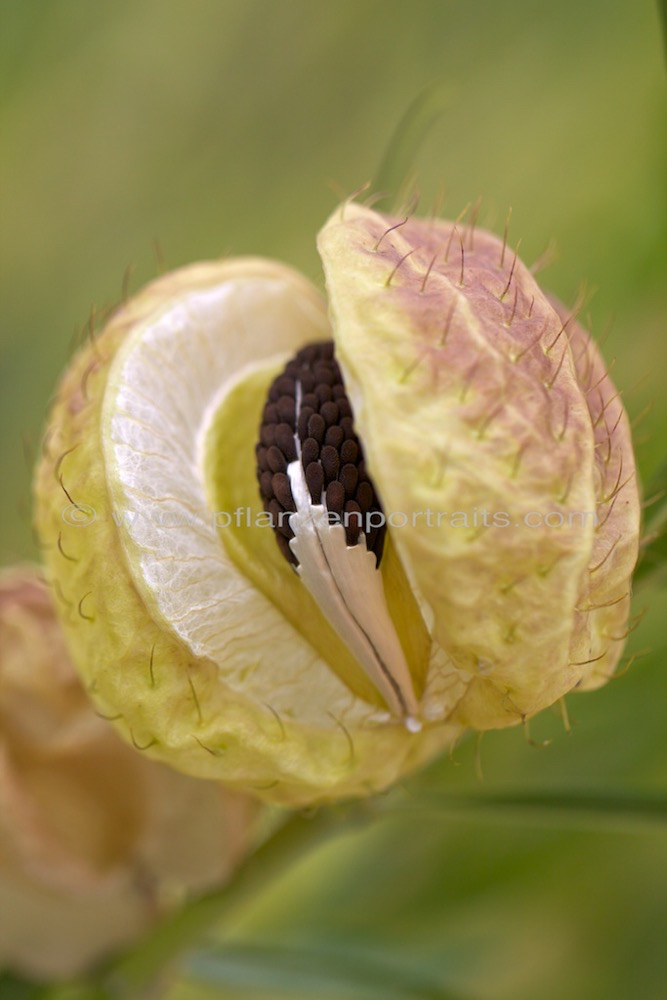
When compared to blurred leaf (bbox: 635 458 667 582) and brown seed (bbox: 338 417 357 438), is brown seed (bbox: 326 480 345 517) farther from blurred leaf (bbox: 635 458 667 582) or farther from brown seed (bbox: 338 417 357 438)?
blurred leaf (bbox: 635 458 667 582)

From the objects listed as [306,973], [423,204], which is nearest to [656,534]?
[306,973]

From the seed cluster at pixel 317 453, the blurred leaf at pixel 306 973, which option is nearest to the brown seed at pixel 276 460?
the seed cluster at pixel 317 453

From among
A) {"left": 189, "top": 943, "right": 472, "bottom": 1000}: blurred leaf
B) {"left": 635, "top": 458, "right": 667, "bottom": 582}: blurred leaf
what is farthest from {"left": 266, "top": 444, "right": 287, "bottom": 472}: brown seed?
{"left": 189, "top": 943, "right": 472, "bottom": 1000}: blurred leaf

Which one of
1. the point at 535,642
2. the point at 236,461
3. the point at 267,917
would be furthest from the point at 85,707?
the point at 267,917

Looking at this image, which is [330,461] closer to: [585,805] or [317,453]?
[317,453]

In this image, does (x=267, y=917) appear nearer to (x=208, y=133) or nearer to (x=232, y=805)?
(x=232, y=805)
